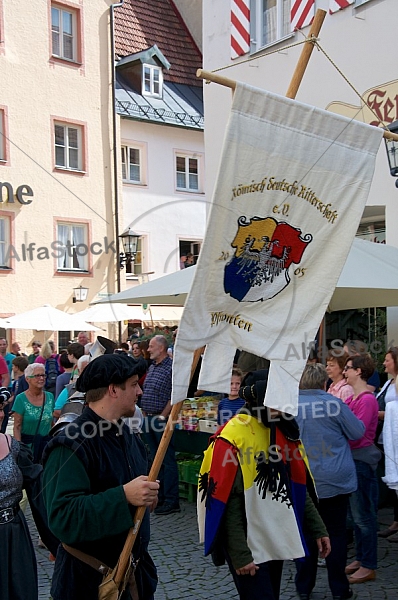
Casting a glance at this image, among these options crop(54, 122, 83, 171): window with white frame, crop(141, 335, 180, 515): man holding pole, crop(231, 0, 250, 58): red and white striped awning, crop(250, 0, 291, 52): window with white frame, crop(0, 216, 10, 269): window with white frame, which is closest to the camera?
crop(141, 335, 180, 515): man holding pole

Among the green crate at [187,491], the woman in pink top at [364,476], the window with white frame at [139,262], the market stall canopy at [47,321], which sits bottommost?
the green crate at [187,491]

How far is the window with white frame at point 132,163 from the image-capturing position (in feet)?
73.9

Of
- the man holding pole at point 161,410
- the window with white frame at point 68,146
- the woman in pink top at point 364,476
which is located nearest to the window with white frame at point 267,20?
the man holding pole at point 161,410

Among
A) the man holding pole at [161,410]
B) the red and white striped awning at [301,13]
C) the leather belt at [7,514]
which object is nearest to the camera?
the leather belt at [7,514]

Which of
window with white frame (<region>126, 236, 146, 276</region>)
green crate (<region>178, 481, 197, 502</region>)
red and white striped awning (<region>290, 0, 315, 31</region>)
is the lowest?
green crate (<region>178, 481, 197, 502</region>)

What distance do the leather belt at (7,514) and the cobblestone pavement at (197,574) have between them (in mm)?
1768

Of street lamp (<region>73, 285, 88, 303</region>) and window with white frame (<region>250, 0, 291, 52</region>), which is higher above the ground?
window with white frame (<region>250, 0, 291, 52</region>)

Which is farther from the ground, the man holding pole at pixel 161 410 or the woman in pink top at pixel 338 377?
the woman in pink top at pixel 338 377

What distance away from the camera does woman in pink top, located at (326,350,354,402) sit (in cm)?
595

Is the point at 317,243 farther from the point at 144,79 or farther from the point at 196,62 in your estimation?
the point at 196,62

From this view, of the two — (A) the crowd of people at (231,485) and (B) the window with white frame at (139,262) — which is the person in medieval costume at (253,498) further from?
(B) the window with white frame at (139,262)

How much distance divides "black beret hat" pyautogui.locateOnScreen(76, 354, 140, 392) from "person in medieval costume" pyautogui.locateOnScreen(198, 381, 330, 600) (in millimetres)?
806

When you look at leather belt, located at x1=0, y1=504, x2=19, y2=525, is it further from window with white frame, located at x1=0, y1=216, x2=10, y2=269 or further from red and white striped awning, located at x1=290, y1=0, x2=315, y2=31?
window with white frame, located at x1=0, y1=216, x2=10, y2=269

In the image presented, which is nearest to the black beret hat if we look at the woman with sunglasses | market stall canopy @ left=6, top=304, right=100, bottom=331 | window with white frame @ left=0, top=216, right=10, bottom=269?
the woman with sunglasses
